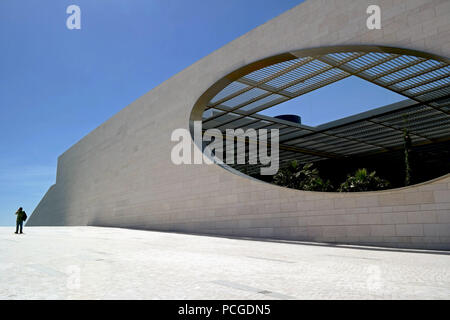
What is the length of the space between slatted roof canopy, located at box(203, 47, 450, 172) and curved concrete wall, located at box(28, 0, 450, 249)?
2.99ft

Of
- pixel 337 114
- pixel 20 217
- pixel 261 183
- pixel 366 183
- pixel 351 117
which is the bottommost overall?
pixel 20 217

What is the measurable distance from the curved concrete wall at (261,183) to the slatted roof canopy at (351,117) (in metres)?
0.91

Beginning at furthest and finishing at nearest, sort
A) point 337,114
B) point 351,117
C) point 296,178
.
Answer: point 351,117, point 337,114, point 296,178

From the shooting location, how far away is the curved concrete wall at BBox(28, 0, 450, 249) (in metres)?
8.60

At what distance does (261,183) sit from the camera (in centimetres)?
1216

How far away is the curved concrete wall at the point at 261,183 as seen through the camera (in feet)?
28.2

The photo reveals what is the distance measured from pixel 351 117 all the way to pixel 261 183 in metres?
11.0

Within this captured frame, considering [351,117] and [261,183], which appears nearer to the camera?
[261,183]

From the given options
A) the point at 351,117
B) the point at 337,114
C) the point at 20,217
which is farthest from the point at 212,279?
the point at 351,117

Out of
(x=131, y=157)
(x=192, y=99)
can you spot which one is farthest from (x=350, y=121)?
(x=131, y=157)

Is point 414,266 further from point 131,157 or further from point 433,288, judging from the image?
point 131,157

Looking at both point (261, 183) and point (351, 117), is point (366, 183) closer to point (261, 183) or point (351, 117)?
point (261, 183)

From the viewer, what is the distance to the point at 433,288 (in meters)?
3.52

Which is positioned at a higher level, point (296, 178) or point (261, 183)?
point (296, 178)
